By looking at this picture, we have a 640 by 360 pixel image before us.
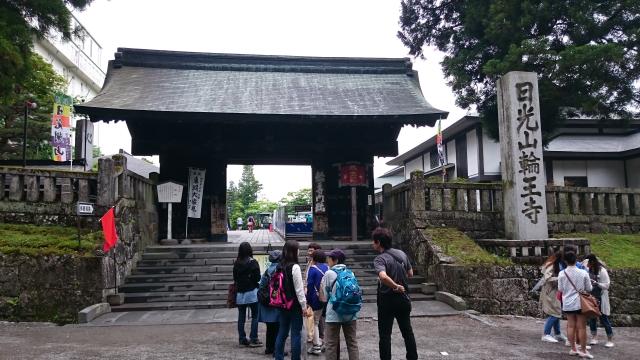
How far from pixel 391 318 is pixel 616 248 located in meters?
9.92

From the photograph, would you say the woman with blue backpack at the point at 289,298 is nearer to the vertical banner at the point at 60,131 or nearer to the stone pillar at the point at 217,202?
the stone pillar at the point at 217,202

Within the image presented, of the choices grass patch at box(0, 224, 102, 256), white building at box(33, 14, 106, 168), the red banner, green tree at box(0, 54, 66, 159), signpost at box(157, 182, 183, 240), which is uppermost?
white building at box(33, 14, 106, 168)

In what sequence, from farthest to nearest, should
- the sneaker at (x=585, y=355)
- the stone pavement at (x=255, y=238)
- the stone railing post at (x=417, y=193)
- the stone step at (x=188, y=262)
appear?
1. the stone pavement at (x=255, y=238)
2. the stone railing post at (x=417, y=193)
3. the stone step at (x=188, y=262)
4. the sneaker at (x=585, y=355)

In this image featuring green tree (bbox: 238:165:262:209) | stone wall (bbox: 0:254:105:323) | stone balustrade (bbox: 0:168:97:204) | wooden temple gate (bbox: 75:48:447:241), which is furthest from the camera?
green tree (bbox: 238:165:262:209)

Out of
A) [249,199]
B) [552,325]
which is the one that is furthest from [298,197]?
[552,325]

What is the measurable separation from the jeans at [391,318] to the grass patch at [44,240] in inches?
273

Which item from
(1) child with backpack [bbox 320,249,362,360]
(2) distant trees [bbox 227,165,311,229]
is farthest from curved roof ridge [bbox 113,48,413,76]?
(2) distant trees [bbox 227,165,311,229]

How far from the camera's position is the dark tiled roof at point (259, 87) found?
1427 cm

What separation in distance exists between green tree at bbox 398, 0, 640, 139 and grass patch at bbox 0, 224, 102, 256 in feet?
38.7

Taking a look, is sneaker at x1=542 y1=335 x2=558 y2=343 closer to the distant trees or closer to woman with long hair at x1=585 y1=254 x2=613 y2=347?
woman with long hair at x1=585 y1=254 x2=613 y2=347

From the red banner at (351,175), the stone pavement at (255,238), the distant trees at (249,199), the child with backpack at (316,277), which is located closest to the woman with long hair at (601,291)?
the child with backpack at (316,277)

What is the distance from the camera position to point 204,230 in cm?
1566

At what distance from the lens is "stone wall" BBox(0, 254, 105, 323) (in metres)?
9.10

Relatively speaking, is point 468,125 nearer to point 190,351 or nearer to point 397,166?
point 397,166
